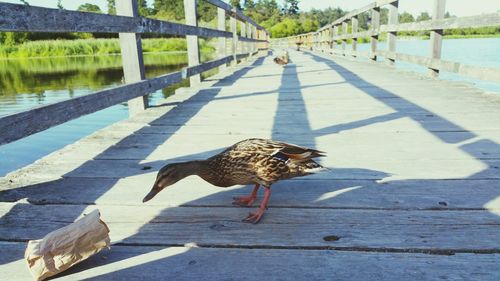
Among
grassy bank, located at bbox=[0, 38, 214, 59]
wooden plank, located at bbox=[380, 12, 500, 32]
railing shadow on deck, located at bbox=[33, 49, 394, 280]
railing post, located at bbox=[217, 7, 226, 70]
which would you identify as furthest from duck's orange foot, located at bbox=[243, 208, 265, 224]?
grassy bank, located at bbox=[0, 38, 214, 59]

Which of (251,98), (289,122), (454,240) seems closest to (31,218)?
(454,240)

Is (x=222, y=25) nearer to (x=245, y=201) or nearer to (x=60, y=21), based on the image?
(x=60, y=21)

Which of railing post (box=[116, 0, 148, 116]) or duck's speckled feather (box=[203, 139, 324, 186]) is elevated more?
railing post (box=[116, 0, 148, 116])

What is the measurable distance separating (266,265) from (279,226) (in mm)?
330

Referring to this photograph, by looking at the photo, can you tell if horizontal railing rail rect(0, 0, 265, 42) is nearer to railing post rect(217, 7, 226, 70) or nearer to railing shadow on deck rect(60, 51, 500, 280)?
railing shadow on deck rect(60, 51, 500, 280)

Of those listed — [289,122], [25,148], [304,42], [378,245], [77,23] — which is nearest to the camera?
[378,245]

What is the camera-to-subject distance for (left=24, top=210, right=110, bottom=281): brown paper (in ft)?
4.50

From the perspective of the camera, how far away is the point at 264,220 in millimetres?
1815

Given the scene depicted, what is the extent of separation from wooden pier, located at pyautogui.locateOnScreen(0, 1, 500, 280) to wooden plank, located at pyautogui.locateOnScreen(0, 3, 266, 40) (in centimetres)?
60

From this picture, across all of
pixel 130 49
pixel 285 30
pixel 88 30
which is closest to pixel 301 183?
pixel 88 30

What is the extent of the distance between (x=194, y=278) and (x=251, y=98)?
13.8ft

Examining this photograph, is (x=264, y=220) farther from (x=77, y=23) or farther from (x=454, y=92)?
(x=454, y=92)

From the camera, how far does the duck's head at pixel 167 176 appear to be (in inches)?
74.3

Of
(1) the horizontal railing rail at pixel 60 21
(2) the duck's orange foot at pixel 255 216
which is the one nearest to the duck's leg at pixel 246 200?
(2) the duck's orange foot at pixel 255 216
